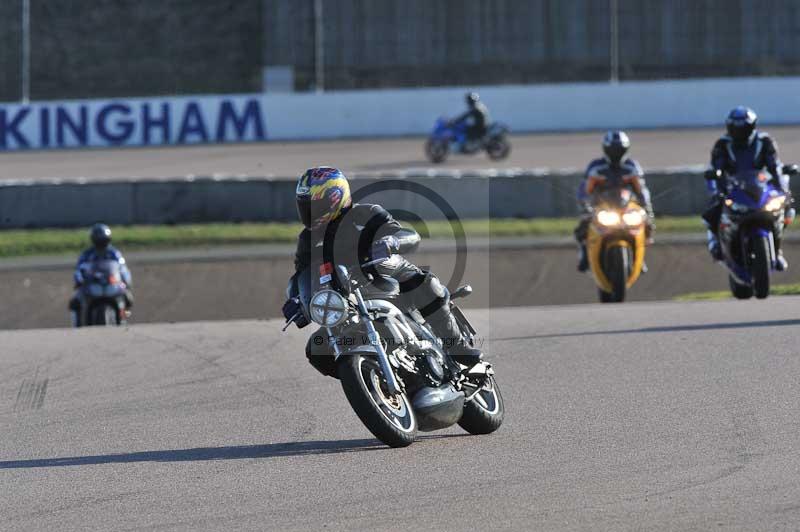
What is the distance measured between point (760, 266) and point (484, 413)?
20.1 ft

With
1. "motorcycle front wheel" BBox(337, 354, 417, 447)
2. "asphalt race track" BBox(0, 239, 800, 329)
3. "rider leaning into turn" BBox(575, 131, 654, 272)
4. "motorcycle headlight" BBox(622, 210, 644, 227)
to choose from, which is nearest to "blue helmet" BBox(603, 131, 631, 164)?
"rider leaning into turn" BBox(575, 131, 654, 272)

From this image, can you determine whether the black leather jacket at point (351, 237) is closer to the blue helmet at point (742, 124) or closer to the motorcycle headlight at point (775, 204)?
the motorcycle headlight at point (775, 204)

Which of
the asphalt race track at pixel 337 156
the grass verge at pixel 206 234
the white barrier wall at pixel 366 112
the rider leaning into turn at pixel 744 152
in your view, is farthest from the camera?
the white barrier wall at pixel 366 112

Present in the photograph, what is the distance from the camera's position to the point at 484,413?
289 inches

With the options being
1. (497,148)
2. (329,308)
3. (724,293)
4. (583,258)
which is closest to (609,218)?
(583,258)

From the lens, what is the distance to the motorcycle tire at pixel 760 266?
12.7 m

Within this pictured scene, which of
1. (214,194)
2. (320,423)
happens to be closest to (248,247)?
(214,194)

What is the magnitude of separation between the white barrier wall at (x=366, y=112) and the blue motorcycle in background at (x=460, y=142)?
4185 mm

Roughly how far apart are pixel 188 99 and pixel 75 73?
5229mm

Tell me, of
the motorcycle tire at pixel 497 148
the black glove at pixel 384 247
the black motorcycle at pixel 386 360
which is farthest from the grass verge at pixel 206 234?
the black glove at pixel 384 247

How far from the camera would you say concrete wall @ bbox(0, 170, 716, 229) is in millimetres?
22719

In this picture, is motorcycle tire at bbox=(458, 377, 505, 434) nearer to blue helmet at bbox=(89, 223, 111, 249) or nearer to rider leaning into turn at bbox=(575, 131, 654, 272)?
rider leaning into turn at bbox=(575, 131, 654, 272)

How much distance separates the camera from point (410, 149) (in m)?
34.1

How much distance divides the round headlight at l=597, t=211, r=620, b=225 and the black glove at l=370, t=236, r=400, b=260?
7268mm
